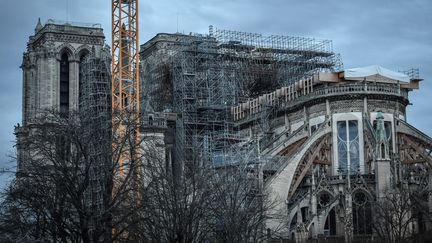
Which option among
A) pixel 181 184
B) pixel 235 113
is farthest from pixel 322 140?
pixel 181 184

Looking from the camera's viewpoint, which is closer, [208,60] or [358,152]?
[358,152]

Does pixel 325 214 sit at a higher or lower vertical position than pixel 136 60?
lower

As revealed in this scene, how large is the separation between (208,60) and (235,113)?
653 centimetres

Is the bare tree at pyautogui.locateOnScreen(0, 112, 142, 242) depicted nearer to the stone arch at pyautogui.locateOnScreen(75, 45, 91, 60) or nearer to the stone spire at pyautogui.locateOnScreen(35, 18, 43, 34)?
the stone arch at pyautogui.locateOnScreen(75, 45, 91, 60)

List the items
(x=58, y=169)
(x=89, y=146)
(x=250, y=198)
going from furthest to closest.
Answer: (x=250, y=198) → (x=89, y=146) → (x=58, y=169)

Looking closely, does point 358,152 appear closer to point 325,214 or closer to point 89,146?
point 325,214

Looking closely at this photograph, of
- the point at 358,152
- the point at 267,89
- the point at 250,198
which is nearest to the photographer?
the point at 250,198

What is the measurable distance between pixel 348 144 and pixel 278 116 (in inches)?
384

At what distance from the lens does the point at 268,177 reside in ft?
262

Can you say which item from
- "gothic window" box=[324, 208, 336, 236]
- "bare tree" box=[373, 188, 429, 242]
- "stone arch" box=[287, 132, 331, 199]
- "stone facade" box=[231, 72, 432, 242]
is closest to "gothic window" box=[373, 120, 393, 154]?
"stone facade" box=[231, 72, 432, 242]

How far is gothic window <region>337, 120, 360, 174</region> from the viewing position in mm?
82562

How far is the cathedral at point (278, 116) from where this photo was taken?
77188 millimetres

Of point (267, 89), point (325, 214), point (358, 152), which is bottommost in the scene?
point (325, 214)

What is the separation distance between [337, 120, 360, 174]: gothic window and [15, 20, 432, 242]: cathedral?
0.29 feet
